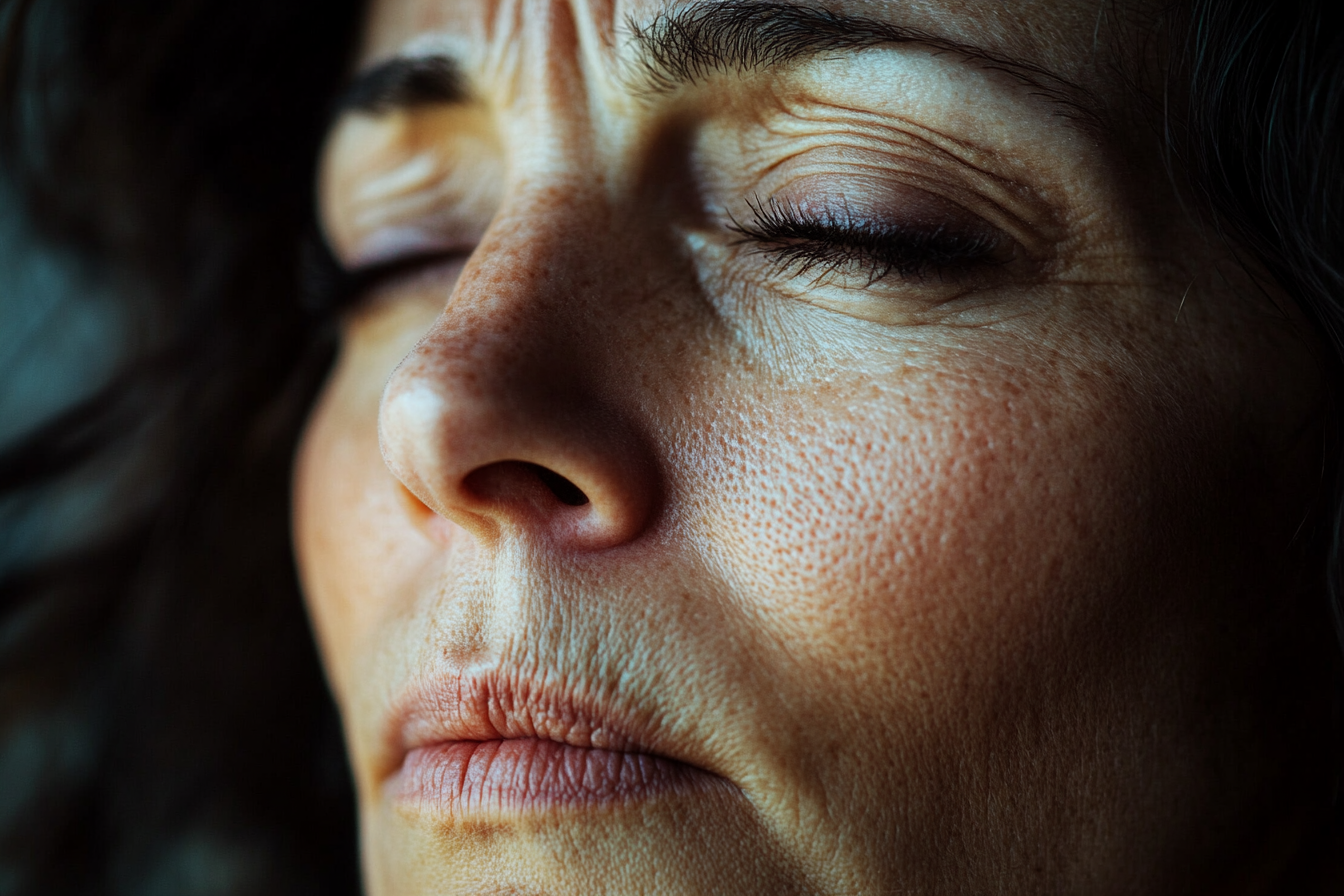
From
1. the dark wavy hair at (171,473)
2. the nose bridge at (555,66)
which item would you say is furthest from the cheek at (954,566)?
the dark wavy hair at (171,473)

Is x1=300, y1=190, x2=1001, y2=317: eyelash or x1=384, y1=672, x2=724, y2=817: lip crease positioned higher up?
x1=300, y1=190, x2=1001, y2=317: eyelash

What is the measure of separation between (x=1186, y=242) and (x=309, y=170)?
119 cm

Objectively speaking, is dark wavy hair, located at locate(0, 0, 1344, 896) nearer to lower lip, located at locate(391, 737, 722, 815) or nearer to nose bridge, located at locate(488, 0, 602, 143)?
nose bridge, located at locate(488, 0, 602, 143)

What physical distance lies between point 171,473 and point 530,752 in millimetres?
1161

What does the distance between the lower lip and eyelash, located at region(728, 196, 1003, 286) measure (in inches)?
16.4

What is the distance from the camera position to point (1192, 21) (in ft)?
3.02

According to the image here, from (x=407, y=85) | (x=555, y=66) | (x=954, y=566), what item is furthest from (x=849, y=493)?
(x=407, y=85)

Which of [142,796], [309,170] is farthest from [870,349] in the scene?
[142,796]

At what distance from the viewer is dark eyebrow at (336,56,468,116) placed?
1.11 m

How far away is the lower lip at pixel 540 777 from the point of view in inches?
32.6

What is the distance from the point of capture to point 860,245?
2.97 ft

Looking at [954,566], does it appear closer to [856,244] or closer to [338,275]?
[856,244]

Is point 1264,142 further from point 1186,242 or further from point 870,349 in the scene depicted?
point 870,349

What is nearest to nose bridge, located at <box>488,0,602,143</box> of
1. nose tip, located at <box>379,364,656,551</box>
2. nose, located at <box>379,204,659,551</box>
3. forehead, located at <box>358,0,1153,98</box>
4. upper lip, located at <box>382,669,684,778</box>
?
forehead, located at <box>358,0,1153,98</box>
